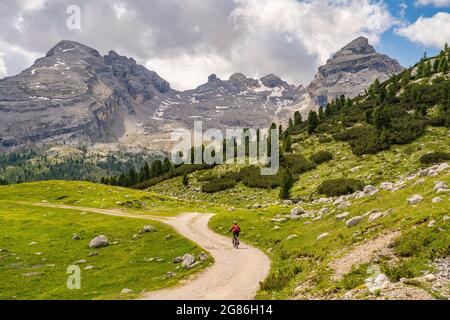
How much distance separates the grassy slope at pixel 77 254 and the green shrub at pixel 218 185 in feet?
77.3

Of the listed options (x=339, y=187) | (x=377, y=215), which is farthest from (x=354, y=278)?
(x=339, y=187)

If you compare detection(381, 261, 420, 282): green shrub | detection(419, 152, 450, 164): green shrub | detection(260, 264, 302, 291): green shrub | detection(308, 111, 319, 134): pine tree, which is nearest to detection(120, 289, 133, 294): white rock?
detection(260, 264, 302, 291): green shrub

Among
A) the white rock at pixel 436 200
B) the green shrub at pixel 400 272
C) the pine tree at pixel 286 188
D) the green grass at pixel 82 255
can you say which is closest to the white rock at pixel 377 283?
the green shrub at pixel 400 272

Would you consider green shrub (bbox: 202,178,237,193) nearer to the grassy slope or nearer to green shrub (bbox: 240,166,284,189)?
green shrub (bbox: 240,166,284,189)

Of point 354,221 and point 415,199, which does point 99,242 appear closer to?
point 354,221

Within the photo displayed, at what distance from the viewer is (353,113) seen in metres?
100

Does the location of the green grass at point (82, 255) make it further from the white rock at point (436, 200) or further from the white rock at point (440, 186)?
the white rock at point (440, 186)

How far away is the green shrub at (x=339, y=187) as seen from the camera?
5006 cm

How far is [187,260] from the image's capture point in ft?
84.7

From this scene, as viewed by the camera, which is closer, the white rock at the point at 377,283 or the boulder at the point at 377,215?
the white rock at the point at 377,283

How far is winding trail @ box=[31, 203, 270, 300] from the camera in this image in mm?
19000

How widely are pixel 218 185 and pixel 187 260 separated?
50282 mm

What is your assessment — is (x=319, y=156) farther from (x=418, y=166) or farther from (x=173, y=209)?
(x=173, y=209)

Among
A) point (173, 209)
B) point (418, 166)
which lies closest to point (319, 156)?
point (418, 166)
